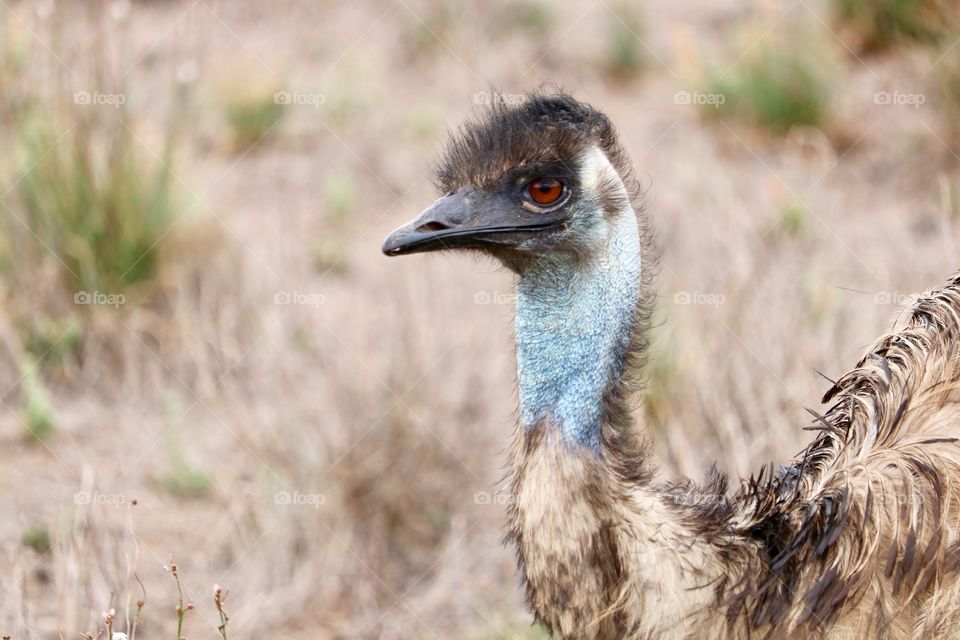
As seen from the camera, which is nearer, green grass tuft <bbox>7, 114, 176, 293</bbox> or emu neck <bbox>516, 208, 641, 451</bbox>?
emu neck <bbox>516, 208, 641, 451</bbox>

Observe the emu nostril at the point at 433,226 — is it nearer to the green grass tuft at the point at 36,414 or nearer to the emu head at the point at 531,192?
the emu head at the point at 531,192

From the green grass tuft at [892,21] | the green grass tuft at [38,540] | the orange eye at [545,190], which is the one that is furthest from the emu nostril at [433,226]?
the green grass tuft at [892,21]

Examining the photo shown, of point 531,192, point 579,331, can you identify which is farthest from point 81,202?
point 579,331

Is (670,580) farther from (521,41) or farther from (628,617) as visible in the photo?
(521,41)

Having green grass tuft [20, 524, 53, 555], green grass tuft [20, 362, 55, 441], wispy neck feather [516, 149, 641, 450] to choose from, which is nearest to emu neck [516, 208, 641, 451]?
wispy neck feather [516, 149, 641, 450]

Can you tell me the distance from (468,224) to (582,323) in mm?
381

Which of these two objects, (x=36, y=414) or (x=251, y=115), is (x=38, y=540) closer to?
(x=36, y=414)

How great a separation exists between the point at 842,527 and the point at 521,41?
310 inches

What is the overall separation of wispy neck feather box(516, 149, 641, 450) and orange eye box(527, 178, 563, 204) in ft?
0.22

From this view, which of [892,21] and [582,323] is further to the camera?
[892,21]

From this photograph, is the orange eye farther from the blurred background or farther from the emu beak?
the blurred background

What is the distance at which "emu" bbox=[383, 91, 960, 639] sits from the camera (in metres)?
2.73

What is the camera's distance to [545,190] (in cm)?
301

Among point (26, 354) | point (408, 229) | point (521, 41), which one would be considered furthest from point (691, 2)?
point (408, 229)
